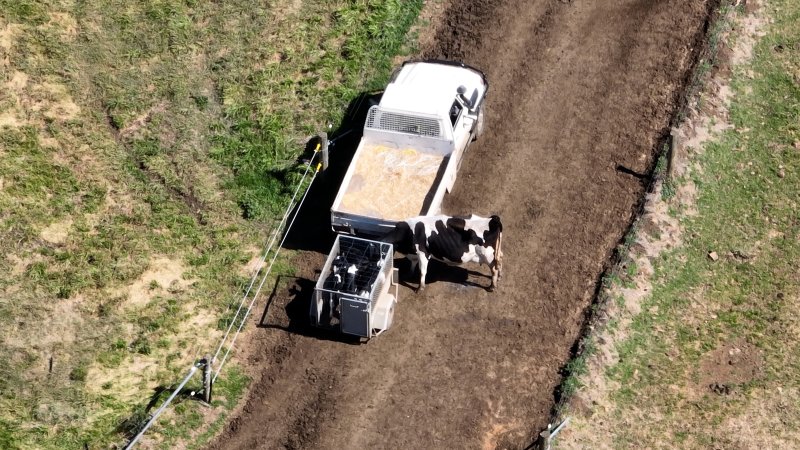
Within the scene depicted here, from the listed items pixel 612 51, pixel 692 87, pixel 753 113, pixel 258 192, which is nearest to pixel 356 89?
pixel 258 192

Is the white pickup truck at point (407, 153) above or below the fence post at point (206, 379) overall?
above

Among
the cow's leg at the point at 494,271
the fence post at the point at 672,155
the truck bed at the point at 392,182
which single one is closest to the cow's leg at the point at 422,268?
the truck bed at the point at 392,182

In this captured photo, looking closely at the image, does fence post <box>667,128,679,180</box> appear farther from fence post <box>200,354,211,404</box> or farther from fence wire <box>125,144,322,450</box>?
fence post <box>200,354,211,404</box>

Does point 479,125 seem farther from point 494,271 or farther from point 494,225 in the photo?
point 494,271

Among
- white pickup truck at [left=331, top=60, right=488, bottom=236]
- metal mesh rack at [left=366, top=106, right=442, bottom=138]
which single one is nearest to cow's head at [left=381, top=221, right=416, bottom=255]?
white pickup truck at [left=331, top=60, right=488, bottom=236]

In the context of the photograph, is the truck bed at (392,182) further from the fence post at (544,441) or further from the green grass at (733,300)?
the fence post at (544,441)

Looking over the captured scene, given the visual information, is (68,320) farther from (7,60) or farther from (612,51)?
(612,51)
